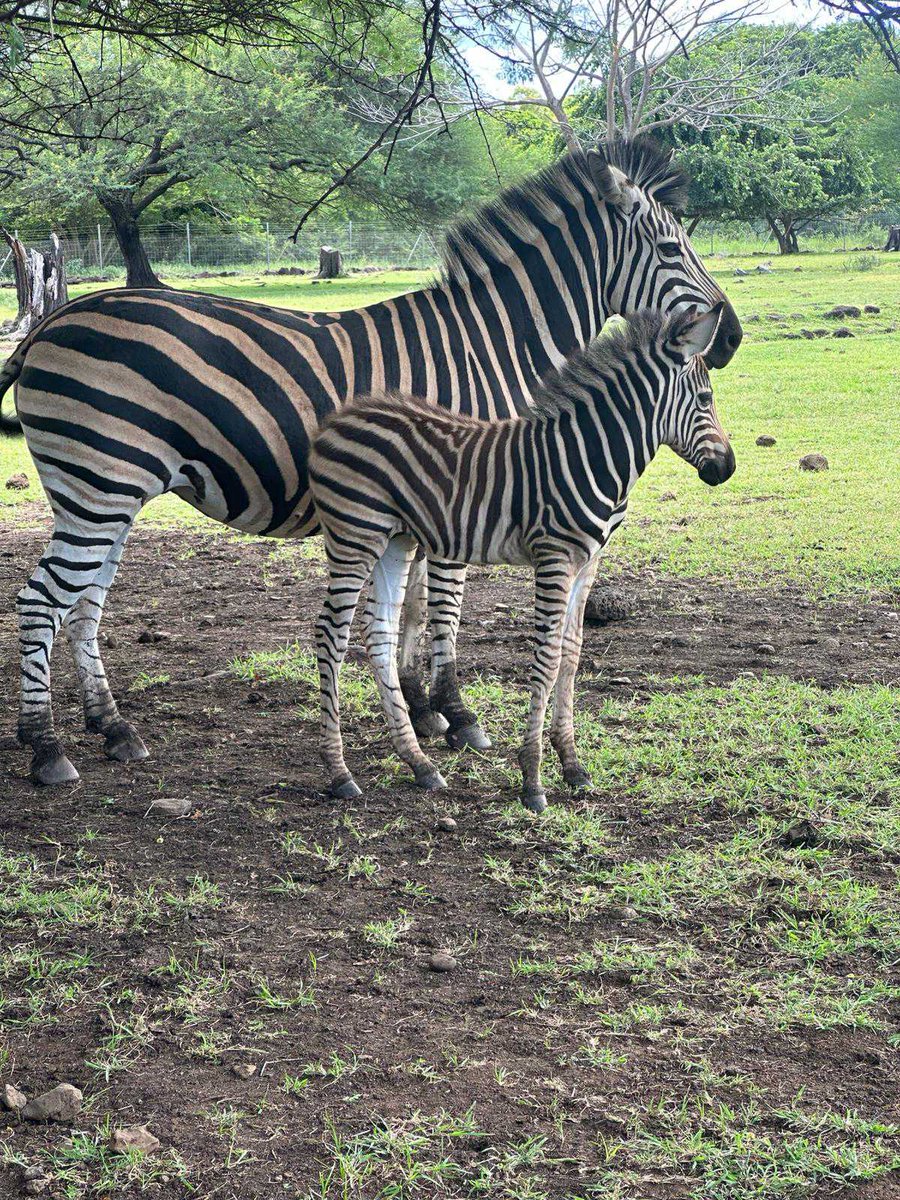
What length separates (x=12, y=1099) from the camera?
3.32 meters

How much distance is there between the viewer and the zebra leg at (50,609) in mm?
5547

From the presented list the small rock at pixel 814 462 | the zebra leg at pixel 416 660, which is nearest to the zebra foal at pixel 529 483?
the zebra leg at pixel 416 660

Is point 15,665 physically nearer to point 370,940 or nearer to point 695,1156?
point 370,940

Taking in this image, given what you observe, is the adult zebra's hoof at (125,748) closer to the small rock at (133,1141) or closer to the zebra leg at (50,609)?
the zebra leg at (50,609)

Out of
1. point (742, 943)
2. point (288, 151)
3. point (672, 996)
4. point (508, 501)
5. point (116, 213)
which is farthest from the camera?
point (116, 213)

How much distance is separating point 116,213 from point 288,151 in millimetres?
8165

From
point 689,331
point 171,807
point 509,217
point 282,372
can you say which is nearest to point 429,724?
point 171,807

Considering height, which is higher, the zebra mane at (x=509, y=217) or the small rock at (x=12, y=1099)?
the zebra mane at (x=509, y=217)

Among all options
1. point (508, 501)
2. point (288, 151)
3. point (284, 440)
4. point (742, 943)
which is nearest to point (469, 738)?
point (508, 501)

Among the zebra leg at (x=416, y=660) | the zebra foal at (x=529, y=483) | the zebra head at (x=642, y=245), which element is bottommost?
the zebra leg at (x=416, y=660)

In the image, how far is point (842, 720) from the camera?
600cm

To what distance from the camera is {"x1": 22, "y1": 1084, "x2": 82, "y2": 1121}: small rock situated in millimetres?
3273

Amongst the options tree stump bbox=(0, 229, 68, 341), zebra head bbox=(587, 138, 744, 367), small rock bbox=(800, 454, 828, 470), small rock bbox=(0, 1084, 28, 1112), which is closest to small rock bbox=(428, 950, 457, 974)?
small rock bbox=(0, 1084, 28, 1112)

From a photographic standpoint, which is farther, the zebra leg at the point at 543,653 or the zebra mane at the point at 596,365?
the zebra mane at the point at 596,365
